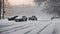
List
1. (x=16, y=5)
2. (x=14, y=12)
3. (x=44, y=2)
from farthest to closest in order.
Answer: (x=16, y=5), (x=14, y=12), (x=44, y=2)

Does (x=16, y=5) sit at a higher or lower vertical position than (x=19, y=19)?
higher

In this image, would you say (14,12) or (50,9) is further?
(14,12)

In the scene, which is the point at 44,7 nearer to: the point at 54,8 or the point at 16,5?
the point at 54,8

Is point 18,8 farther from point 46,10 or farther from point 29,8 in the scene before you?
point 46,10

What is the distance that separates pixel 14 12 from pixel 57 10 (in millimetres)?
70346

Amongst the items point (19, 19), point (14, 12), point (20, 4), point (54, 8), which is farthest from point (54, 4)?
point (20, 4)

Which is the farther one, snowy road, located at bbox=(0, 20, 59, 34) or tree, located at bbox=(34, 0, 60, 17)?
tree, located at bbox=(34, 0, 60, 17)

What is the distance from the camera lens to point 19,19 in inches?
1700

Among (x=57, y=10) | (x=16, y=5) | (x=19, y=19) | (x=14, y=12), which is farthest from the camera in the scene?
(x=16, y=5)

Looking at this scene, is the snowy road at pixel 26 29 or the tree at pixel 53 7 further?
the tree at pixel 53 7

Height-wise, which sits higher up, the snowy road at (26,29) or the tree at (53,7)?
the tree at (53,7)

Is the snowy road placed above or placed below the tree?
below

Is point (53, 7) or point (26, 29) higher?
point (53, 7)

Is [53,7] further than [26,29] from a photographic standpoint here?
Yes
